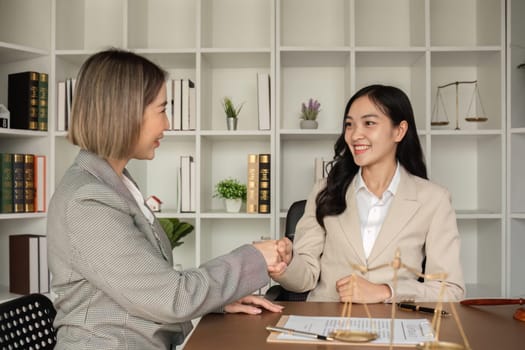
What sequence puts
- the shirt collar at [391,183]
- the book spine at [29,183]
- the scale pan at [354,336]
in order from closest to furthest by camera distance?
1. the scale pan at [354,336]
2. the shirt collar at [391,183]
3. the book spine at [29,183]

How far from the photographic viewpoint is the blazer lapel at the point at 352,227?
6.79 feet

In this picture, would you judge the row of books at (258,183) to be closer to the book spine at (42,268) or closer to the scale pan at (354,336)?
the book spine at (42,268)

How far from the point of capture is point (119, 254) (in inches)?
52.3

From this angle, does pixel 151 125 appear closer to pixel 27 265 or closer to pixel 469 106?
pixel 27 265

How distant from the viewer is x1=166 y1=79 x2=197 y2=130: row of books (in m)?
3.34

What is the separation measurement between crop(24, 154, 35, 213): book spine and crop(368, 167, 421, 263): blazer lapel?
204cm

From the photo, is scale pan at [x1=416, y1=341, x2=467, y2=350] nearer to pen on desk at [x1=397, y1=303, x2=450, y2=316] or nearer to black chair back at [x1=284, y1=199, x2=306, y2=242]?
pen on desk at [x1=397, y1=303, x2=450, y2=316]

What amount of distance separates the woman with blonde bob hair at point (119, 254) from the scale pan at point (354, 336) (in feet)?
0.94

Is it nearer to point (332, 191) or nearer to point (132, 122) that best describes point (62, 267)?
point (132, 122)

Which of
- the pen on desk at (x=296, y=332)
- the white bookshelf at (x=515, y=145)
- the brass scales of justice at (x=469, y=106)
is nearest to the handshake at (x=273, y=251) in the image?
the pen on desk at (x=296, y=332)

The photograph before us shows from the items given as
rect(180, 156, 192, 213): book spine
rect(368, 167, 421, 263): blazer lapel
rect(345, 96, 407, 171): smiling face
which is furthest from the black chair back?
rect(180, 156, 192, 213): book spine

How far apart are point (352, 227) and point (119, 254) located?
101cm

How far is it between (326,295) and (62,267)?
0.99 metres

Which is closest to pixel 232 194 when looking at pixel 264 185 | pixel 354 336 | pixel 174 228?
pixel 264 185
